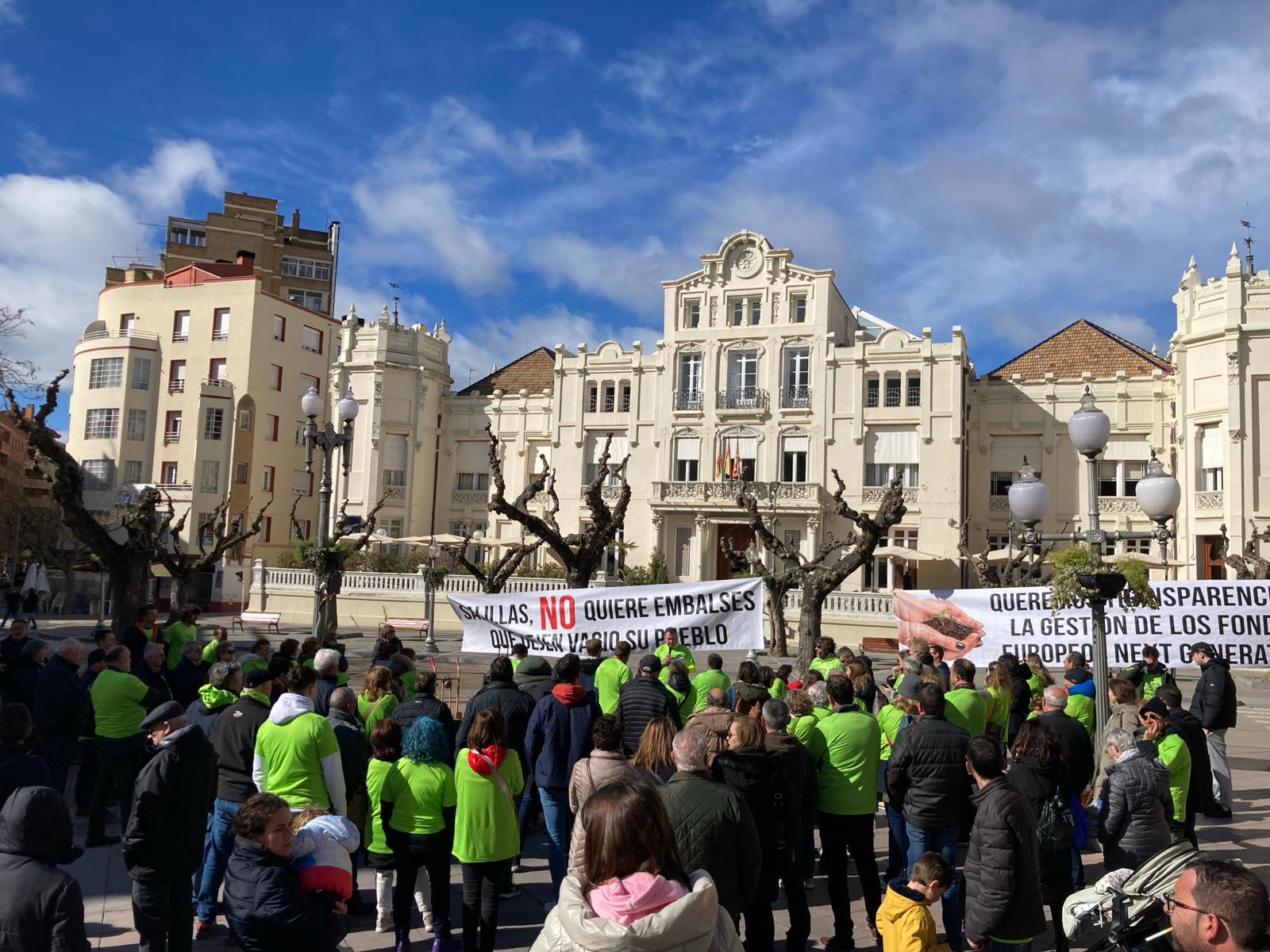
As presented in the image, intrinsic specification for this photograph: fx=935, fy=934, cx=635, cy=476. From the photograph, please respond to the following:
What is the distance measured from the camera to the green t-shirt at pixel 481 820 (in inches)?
231

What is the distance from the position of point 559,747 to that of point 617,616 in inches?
228

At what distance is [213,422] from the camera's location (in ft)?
161

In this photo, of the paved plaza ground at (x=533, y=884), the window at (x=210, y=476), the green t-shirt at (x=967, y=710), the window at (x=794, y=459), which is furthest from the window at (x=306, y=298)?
the green t-shirt at (x=967, y=710)

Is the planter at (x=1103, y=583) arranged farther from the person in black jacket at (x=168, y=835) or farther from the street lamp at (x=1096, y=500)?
the person in black jacket at (x=168, y=835)

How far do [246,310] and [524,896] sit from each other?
157ft

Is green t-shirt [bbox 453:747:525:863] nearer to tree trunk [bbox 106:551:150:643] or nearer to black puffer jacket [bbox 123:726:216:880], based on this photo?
black puffer jacket [bbox 123:726:216:880]

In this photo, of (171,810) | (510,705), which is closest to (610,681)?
(510,705)

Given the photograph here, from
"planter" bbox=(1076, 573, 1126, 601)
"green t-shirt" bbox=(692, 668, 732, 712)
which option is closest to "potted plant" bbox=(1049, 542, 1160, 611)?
"planter" bbox=(1076, 573, 1126, 601)

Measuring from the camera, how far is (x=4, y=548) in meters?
56.3

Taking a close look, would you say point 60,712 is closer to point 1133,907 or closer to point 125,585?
point 1133,907

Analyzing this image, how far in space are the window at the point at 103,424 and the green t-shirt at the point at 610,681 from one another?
47.0 m

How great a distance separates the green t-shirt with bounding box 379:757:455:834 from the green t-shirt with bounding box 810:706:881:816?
2677mm

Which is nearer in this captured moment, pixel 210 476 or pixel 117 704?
pixel 117 704

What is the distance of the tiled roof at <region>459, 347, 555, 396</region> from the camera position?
53.7 m
